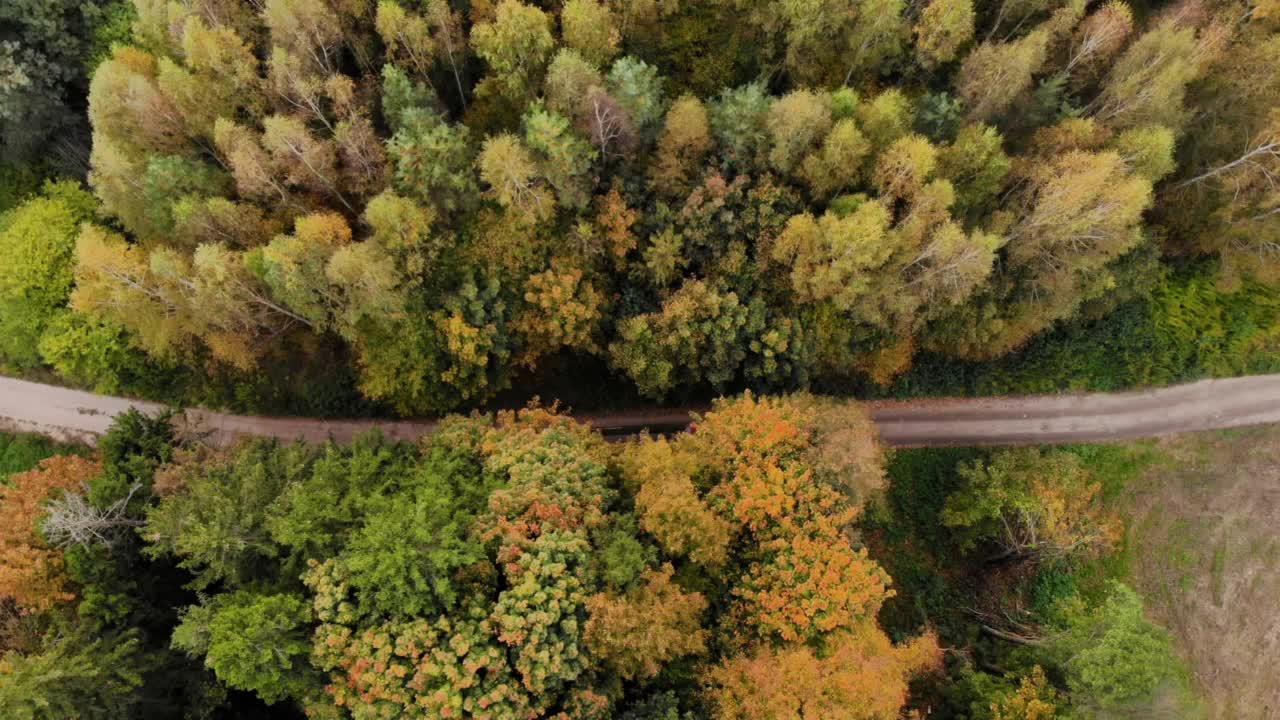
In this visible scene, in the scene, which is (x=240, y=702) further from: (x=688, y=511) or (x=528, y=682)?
(x=688, y=511)

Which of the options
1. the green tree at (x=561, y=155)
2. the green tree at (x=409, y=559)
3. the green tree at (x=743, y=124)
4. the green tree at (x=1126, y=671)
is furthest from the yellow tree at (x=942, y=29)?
the green tree at (x=409, y=559)

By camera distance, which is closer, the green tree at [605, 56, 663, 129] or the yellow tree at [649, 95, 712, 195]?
the green tree at [605, 56, 663, 129]

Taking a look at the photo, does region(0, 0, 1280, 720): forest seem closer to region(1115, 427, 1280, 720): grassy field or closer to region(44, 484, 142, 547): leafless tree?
region(44, 484, 142, 547): leafless tree

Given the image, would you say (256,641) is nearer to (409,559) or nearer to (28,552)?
(409,559)

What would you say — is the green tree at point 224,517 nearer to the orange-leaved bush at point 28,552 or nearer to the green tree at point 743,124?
the orange-leaved bush at point 28,552

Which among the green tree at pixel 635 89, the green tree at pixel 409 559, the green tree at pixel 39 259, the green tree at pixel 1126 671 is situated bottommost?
the green tree at pixel 1126 671

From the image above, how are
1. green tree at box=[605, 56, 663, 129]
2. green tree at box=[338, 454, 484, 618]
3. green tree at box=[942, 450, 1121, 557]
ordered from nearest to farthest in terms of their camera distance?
green tree at box=[338, 454, 484, 618], green tree at box=[605, 56, 663, 129], green tree at box=[942, 450, 1121, 557]

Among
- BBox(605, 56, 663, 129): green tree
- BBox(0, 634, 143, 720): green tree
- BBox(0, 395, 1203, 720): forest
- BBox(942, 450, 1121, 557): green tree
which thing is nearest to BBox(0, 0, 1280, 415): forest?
BBox(605, 56, 663, 129): green tree
